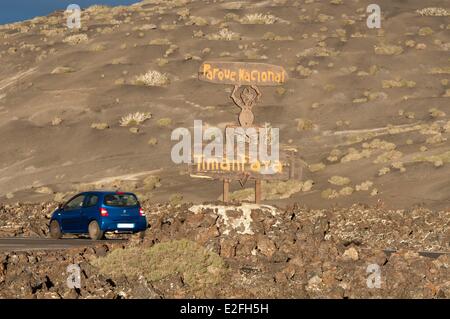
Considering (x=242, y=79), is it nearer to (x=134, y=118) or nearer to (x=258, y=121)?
(x=258, y=121)

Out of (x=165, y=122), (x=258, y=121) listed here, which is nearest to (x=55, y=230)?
(x=165, y=122)

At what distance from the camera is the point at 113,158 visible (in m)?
54.2

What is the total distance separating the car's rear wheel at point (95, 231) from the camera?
1057 inches

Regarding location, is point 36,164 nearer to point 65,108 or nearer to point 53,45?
point 65,108

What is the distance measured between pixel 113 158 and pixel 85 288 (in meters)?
37.8

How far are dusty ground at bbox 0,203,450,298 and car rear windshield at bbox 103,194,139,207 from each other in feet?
6.66

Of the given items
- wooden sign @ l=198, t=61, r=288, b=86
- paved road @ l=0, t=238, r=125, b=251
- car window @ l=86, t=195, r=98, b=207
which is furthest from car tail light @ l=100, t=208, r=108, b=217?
wooden sign @ l=198, t=61, r=288, b=86

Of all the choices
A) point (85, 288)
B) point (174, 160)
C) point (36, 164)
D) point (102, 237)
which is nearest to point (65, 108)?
point (36, 164)

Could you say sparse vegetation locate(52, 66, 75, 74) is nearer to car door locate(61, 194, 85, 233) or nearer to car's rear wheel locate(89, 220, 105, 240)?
car door locate(61, 194, 85, 233)

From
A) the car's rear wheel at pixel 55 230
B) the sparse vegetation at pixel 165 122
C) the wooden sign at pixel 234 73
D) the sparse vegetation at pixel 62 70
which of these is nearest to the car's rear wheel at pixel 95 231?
the car's rear wheel at pixel 55 230

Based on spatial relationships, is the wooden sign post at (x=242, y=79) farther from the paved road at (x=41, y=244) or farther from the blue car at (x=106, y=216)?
the paved road at (x=41, y=244)

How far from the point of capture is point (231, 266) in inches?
785

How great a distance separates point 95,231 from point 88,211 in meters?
0.72

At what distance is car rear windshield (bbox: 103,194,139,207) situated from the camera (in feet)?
88.6
